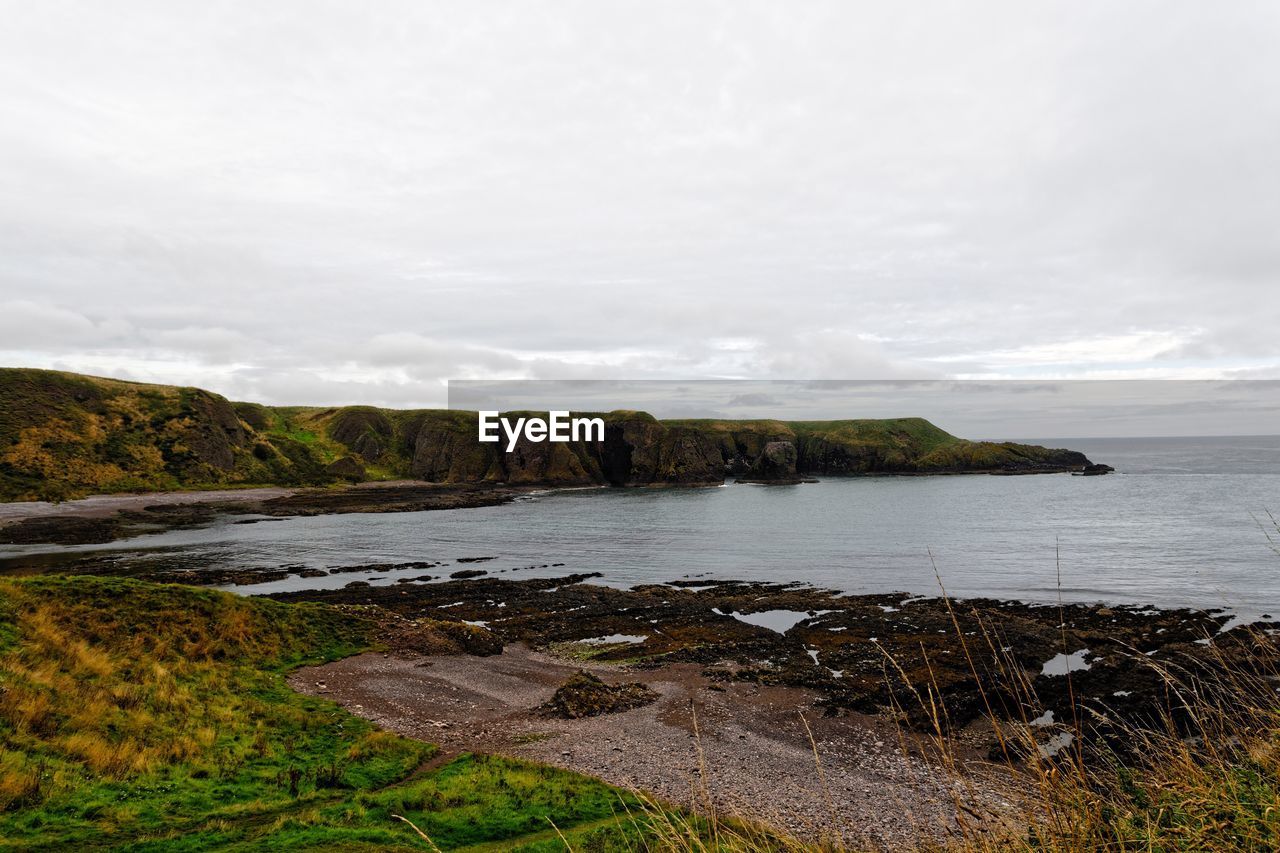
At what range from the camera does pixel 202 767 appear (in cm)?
1401

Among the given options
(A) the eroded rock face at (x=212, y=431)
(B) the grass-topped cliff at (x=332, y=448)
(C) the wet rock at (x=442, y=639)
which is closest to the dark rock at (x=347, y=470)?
(B) the grass-topped cliff at (x=332, y=448)

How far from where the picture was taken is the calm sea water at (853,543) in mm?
44719

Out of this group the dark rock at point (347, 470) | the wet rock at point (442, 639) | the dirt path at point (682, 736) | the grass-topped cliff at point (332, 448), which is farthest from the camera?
the dark rock at point (347, 470)

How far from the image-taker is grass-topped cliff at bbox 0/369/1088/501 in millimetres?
100500

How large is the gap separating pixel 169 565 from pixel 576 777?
51061mm

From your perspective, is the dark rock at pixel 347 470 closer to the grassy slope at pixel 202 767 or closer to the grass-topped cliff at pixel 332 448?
the grass-topped cliff at pixel 332 448

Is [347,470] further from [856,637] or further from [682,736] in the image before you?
[682,736]

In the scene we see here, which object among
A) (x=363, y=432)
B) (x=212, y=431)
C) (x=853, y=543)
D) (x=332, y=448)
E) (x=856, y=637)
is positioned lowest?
(x=853, y=543)

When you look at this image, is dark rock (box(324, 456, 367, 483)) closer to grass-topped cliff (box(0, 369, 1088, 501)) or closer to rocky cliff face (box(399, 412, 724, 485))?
grass-topped cliff (box(0, 369, 1088, 501))

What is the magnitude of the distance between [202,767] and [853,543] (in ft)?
194

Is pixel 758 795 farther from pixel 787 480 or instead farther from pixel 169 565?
pixel 787 480

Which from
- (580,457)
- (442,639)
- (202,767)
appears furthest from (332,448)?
(202,767)

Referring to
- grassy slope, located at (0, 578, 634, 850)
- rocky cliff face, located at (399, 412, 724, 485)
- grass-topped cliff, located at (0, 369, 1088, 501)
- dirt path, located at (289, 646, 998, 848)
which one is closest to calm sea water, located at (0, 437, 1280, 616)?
dirt path, located at (289, 646, 998, 848)

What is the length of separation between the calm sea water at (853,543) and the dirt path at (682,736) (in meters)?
16.6
